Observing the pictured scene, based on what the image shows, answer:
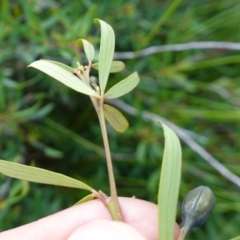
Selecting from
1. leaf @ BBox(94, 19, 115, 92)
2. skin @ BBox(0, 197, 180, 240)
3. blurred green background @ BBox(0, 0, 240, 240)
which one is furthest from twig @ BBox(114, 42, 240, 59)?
leaf @ BBox(94, 19, 115, 92)

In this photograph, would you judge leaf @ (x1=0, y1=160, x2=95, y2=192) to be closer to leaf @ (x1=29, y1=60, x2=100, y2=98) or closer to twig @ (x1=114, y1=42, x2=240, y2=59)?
leaf @ (x1=29, y1=60, x2=100, y2=98)

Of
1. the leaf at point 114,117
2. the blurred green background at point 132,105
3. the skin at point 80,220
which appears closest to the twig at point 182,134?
the blurred green background at point 132,105

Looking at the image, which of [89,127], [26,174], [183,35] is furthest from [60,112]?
[26,174]

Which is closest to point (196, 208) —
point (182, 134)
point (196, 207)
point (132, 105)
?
point (196, 207)

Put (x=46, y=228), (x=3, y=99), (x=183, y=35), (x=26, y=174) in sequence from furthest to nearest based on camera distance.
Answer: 1. (x=183, y=35)
2. (x=3, y=99)
3. (x=46, y=228)
4. (x=26, y=174)

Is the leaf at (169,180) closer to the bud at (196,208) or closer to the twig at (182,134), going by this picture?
the bud at (196,208)

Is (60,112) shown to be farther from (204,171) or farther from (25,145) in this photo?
(204,171)
